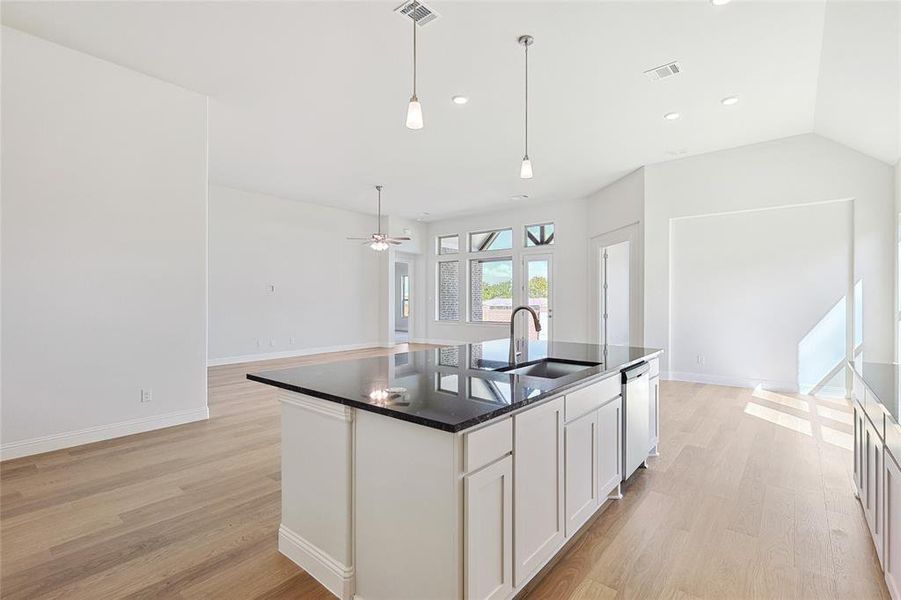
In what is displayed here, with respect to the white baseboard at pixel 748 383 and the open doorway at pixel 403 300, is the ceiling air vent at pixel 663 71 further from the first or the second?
the open doorway at pixel 403 300

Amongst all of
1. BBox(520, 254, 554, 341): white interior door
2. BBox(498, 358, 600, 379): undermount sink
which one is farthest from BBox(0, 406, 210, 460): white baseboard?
BBox(520, 254, 554, 341): white interior door

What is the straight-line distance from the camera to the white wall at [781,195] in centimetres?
464

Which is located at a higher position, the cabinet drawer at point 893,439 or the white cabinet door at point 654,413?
the cabinet drawer at point 893,439

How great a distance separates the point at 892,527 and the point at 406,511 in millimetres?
1877

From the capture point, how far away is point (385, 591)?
1.54m

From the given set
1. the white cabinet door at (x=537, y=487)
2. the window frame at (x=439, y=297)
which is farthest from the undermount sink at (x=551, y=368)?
the window frame at (x=439, y=297)

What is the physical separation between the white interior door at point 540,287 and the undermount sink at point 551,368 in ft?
19.8

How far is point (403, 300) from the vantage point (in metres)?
11.2

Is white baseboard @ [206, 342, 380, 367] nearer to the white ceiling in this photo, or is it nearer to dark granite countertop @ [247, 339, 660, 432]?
the white ceiling

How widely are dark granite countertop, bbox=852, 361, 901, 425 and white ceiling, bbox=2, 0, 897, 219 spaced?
7.75 feet

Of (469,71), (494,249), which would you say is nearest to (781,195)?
(469,71)

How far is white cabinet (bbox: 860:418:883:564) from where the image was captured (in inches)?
73.8

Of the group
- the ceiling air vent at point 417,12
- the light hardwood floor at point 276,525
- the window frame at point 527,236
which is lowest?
the light hardwood floor at point 276,525

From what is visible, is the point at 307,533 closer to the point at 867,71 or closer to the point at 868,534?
the point at 868,534
